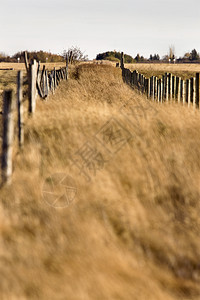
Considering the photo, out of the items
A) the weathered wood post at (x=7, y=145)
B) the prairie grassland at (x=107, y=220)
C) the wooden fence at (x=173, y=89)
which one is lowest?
the prairie grassland at (x=107, y=220)

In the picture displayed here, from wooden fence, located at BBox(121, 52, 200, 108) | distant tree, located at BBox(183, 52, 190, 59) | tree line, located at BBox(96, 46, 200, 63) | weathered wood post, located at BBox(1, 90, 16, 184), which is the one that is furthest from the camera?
distant tree, located at BBox(183, 52, 190, 59)

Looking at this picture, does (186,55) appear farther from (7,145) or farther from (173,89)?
(7,145)

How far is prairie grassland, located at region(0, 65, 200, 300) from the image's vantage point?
341cm

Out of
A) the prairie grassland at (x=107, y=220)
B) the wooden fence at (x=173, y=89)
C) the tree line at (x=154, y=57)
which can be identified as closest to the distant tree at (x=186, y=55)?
the tree line at (x=154, y=57)

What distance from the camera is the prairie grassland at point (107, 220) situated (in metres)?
3.41

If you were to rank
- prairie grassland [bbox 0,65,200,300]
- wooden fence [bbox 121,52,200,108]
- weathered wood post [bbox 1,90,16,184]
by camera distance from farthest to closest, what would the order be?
1. wooden fence [bbox 121,52,200,108]
2. weathered wood post [bbox 1,90,16,184]
3. prairie grassland [bbox 0,65,200,300]

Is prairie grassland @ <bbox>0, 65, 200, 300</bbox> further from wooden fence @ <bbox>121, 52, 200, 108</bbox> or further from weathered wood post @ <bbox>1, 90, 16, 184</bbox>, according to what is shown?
wooden fence @ <bbox>121, 52, 200, 108</bbox>

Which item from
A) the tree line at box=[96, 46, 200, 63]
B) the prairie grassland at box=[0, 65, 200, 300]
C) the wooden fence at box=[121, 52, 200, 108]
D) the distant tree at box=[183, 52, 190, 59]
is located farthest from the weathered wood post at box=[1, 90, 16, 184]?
the distant tree at box=[183, 52, 190, 59]

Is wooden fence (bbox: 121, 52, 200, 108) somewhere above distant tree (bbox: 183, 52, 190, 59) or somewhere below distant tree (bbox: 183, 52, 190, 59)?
below

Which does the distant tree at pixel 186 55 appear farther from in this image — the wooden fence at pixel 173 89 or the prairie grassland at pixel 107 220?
the prairie grassland at pixel 107 220

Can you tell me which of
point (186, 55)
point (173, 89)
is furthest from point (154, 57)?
point (173, 89)

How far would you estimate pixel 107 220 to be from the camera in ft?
14.2

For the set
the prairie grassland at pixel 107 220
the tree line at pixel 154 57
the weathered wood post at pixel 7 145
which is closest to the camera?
the prairie grassland at pixel 107 220

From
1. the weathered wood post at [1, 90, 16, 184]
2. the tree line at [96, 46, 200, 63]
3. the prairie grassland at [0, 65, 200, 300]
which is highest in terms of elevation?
the tree line at [96, 46, 200, 63]
